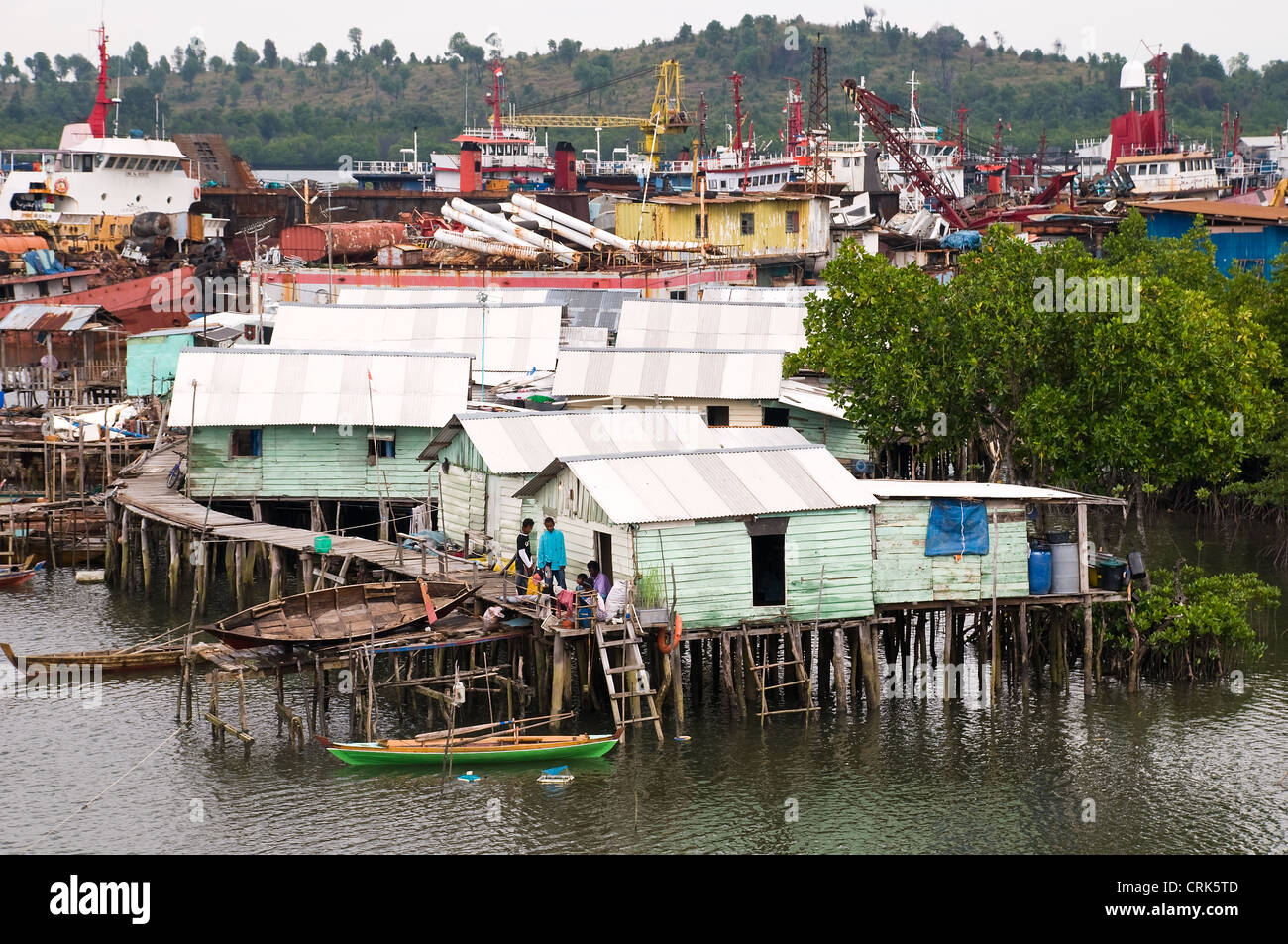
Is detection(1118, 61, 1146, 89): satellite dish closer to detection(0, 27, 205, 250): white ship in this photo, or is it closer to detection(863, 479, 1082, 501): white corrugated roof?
detection(0, 27, 205, 250): white ship

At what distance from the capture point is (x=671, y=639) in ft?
90.8

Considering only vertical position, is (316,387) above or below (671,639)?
above

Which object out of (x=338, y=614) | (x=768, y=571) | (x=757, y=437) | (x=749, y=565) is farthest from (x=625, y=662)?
(x=757, y=437)

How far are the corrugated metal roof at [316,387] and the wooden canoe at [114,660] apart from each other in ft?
29.0

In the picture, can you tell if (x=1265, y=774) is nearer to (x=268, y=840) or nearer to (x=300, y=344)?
(x=268, y=840)

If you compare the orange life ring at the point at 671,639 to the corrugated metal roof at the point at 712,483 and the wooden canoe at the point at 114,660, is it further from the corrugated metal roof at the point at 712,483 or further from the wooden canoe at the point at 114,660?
the wooden canoe at the point at 114,660

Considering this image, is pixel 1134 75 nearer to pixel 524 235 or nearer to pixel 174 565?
pixel 524 235

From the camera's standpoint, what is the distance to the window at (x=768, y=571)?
29.5 metres

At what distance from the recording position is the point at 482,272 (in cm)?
6481

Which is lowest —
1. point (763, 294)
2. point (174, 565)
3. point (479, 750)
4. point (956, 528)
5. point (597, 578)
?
point (479, 750)

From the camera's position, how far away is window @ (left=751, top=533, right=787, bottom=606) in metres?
29.5

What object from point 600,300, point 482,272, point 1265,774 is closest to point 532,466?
point 1265,774

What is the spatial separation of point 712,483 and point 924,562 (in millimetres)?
4060

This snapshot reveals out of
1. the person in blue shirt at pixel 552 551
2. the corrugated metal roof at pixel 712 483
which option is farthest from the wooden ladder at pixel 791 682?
the person in blue shirt at pixel 552 551
